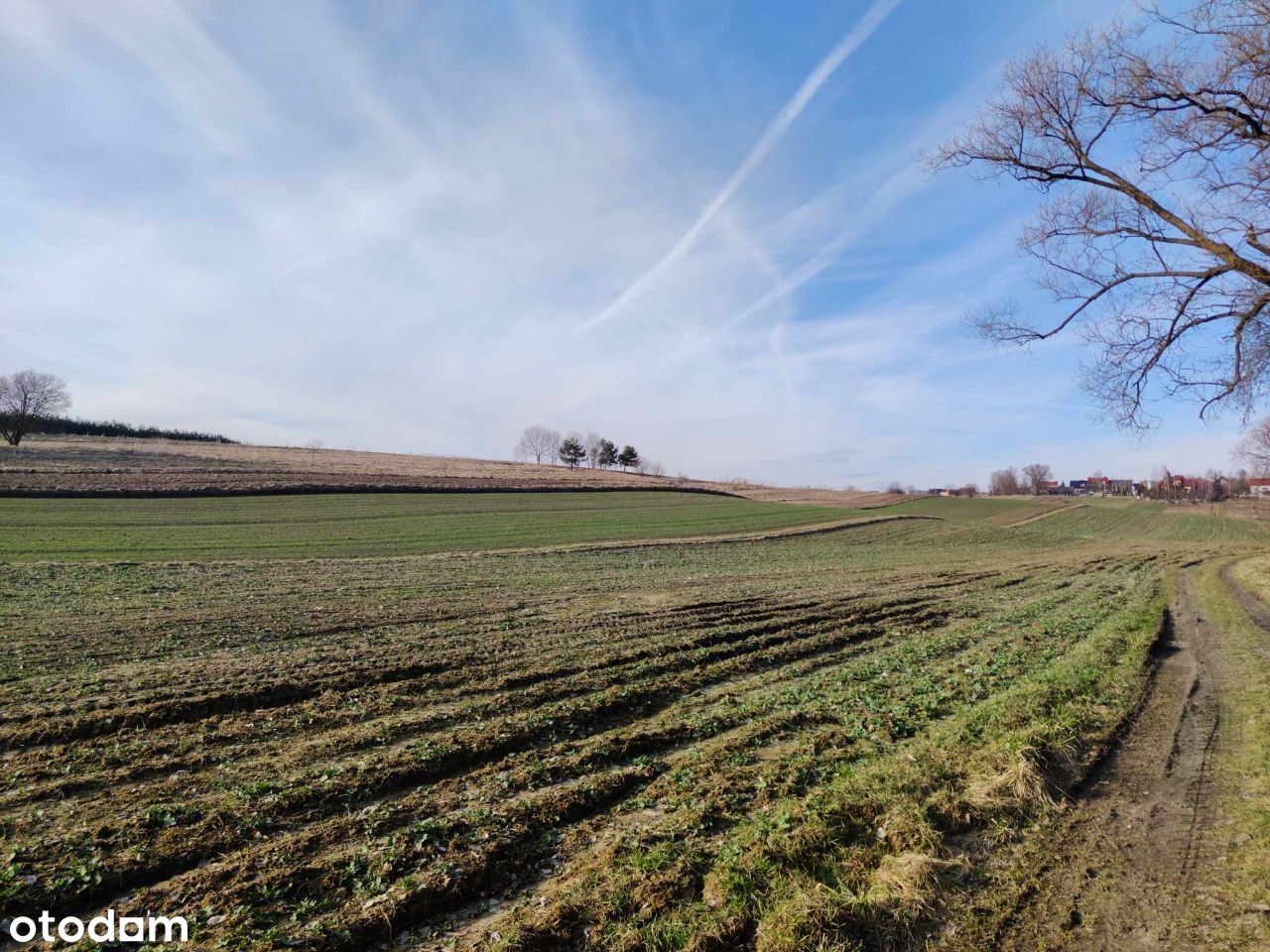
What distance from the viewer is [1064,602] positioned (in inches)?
728

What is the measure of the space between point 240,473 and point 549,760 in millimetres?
70110

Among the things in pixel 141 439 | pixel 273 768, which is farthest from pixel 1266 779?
pixel 141 439

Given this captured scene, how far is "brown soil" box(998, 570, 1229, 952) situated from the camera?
13.8 ft

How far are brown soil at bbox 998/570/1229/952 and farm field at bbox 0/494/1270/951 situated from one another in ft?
0.78

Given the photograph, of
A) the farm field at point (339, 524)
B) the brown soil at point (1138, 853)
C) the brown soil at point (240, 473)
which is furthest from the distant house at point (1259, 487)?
the brown soil at point (1138, 853)

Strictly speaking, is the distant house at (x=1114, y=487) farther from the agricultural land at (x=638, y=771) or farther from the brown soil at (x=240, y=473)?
the agricultural land at (x=638, y=771)

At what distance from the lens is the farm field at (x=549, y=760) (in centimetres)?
455

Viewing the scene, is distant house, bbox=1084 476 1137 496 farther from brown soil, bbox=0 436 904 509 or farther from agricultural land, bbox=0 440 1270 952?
agricultural land, bbox=0 440 1270 952

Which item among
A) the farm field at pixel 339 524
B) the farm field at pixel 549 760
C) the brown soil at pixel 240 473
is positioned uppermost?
the brown soil at pixel 240 473

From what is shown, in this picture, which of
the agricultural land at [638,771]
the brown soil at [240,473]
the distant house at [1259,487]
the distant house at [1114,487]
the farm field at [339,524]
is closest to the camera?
the agricultural land at [638,771]

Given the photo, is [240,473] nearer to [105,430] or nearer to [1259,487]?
[105,430]

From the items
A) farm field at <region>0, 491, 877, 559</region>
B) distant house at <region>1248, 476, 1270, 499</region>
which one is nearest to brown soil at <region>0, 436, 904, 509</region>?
farm field at <region>0, 491, 877, 559</region>

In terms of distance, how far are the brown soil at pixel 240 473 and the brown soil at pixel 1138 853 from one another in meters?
63.4

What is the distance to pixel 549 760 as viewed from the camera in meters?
7.13
